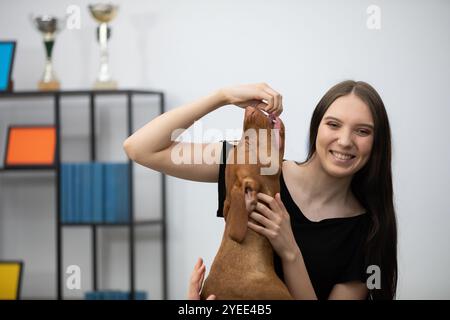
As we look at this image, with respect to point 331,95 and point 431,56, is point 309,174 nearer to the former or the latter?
point 331,95

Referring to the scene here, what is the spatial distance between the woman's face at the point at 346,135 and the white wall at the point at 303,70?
1.66 m

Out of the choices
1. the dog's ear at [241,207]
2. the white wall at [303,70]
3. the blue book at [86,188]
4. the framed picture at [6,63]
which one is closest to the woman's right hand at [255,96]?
the dog's ear at [241,207]

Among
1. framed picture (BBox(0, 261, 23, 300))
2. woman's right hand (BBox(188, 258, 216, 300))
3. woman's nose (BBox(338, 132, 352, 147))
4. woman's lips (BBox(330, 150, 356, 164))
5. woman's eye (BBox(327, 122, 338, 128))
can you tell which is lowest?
framed picture (BBox(0, 261, 23, 300))

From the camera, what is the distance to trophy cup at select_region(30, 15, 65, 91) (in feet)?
10.5

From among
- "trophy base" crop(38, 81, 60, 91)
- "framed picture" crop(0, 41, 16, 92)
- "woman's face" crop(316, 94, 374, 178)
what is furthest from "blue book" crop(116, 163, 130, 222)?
"woman's face" crop(316, 94, 374, 178)

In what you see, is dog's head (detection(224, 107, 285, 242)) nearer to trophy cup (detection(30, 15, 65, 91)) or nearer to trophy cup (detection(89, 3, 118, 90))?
trophy cup (detection(89, 3, 118, 90))

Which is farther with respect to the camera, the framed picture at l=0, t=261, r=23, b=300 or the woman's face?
the framed picture at l=0, t=261, r=23, b=300

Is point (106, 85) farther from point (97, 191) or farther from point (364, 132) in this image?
point (364, 132)

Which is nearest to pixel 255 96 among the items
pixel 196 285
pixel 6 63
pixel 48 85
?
pixel 196 285

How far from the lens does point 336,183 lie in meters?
1.52

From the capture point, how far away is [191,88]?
3.26 m

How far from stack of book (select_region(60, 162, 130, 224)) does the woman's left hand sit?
6.56 ft

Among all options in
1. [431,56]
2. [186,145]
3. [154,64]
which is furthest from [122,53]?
[186,145]

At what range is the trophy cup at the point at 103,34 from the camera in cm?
314
